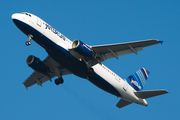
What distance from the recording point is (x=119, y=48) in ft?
92.6

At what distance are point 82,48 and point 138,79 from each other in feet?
40.4

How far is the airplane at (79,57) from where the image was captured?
27.2 metres

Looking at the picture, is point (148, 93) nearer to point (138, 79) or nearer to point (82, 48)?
point (138, 79)

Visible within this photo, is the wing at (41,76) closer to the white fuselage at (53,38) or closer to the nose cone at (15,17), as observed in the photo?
the white fuselage at (53,38)

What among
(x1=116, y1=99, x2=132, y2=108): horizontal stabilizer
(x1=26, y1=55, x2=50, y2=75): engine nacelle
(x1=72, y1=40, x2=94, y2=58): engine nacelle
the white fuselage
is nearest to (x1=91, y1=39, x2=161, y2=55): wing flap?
(x1=72, y1=40, x2=94, y2=58): engine nacelle

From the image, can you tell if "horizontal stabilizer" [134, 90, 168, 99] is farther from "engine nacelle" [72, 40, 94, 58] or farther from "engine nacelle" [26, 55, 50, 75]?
"engine nacelle" [26, 55, 50, 75]

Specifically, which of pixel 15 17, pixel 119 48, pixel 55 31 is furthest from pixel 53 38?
pixel 119 48

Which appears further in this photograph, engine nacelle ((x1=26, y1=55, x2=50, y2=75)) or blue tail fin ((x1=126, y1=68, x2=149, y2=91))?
blue tail fin ((x1=126, y1=68, x2=149, y2=91))

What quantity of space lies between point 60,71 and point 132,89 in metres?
8.74

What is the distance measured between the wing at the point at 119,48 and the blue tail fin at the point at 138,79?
710 cm

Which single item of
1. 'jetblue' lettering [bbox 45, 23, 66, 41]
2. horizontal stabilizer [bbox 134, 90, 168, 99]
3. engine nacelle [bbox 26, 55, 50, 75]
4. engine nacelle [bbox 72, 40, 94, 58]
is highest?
horizontal stabilizer [bbox 134, 90, 168, 99]

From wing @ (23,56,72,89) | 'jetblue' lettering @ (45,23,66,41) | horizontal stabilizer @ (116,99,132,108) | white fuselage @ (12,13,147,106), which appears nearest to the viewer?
white fuselage @ (12,13,147,106)

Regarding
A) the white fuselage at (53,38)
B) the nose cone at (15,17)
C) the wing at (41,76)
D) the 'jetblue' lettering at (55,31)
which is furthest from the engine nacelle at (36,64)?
the nose cone at (15,17)

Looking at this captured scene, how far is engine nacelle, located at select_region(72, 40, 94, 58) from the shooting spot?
26844 millimetres
